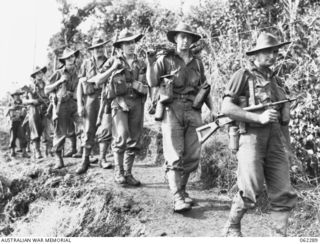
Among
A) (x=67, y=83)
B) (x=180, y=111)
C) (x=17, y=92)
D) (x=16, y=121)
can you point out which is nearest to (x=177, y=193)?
(x=180, y=111)

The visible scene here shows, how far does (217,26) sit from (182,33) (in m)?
5.06

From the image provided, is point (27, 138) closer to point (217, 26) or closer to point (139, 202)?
point (217, 26)

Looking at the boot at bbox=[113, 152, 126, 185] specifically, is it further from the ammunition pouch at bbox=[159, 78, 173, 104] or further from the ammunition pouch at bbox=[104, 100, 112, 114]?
the ammunition pouch at bbox=[159, 78, 173, 104]

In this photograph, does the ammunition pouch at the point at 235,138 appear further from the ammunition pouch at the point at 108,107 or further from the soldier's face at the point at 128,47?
the ammunition pouch at the point at 108,107

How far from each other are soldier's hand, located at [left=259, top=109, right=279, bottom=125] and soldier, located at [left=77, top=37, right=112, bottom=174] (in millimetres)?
3942

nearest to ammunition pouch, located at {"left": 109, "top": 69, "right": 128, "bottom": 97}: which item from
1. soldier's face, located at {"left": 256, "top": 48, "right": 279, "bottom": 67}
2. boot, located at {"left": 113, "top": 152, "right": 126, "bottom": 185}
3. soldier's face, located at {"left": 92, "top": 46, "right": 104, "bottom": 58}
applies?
boot, located at {"left": 113, "top": 152, "right": 126, "bottom": 185}

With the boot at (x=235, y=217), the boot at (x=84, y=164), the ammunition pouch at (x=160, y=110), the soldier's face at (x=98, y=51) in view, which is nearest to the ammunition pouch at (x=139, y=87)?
the ammunition pouch at (x=160, y=110)

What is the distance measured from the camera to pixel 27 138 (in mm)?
12625

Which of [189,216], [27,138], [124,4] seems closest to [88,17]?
[124,4]

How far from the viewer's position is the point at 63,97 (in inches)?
364

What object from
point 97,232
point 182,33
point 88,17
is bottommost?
point 97,232

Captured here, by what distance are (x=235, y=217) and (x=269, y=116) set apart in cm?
122

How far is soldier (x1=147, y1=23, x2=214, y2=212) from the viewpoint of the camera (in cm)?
626

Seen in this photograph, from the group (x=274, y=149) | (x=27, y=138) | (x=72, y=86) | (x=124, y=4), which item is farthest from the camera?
(x=124, y=4)
